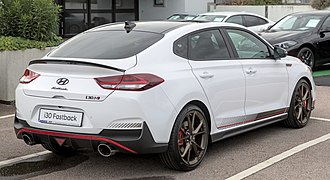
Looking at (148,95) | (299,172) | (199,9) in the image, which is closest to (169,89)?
(148,95)

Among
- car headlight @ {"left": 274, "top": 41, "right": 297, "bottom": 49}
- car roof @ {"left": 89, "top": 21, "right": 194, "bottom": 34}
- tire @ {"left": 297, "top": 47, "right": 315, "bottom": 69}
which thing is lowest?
tire @ {"left": 297, "top": 47, "right": 315, "bottom": 69}

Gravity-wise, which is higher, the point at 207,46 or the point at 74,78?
the point at 207,46

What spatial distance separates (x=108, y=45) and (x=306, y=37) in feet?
27.6

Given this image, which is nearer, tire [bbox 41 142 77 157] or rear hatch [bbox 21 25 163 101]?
rear hatch [bbox 21 25 163 101]

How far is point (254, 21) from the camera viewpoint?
17312 millimetres

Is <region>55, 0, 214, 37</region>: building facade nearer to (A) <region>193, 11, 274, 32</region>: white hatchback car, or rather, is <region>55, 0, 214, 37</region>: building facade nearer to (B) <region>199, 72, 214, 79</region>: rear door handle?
(A) <region>193, 11, 274, 32</region>: white hatchback car

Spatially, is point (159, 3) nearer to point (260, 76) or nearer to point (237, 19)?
point (237, 19)

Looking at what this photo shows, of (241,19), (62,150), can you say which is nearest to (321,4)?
(241,19)

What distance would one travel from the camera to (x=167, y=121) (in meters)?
5.12

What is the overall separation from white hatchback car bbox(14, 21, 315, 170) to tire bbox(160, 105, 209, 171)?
0.01 m

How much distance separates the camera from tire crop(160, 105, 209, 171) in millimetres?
5266

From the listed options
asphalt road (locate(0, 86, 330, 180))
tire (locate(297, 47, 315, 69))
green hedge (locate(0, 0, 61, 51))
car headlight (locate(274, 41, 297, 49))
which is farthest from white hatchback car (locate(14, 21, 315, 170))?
tire (locate(297, 47, 315, 69))

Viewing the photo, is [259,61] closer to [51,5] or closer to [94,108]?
[94,108]

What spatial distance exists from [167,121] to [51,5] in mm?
5449
